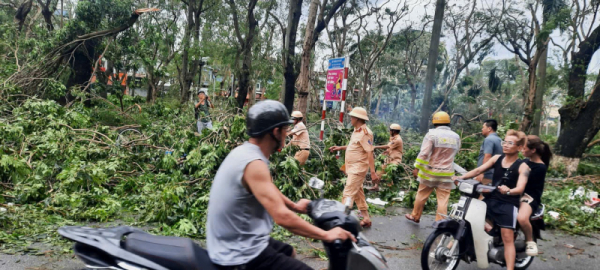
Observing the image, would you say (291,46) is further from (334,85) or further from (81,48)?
(81,48)

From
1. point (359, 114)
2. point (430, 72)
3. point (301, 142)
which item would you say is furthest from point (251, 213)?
point (430, 72)

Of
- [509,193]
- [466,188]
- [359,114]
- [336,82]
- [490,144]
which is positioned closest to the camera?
[509,193]

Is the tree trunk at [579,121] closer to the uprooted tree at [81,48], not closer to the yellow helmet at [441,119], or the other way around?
the yellow helmet at [441,119]

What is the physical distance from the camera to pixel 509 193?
4.45 metres

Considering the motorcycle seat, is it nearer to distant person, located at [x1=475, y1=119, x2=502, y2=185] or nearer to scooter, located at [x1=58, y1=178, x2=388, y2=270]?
scooter, located at [x1=58, y1=178, x2=388, y2=270]

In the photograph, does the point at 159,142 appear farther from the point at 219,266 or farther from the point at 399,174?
the point at 219,266

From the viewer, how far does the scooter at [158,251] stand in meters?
2.17

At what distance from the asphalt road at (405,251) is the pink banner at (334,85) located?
3322mm

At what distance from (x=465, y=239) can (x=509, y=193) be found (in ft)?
2.14

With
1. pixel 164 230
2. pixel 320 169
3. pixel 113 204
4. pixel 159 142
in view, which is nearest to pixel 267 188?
pixel 164 230

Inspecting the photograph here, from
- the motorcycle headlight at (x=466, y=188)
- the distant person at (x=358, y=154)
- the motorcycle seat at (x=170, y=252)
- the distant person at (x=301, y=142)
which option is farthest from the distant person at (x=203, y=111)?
the motorcycle seat at (x=170, y=252)

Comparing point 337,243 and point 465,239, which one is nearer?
point 337,243

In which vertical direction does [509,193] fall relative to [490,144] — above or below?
below

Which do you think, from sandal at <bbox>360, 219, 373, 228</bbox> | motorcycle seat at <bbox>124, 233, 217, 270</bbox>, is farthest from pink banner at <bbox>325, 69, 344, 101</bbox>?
motorcycle seat at <bbox>124, 233, 217, 270</bbox>
